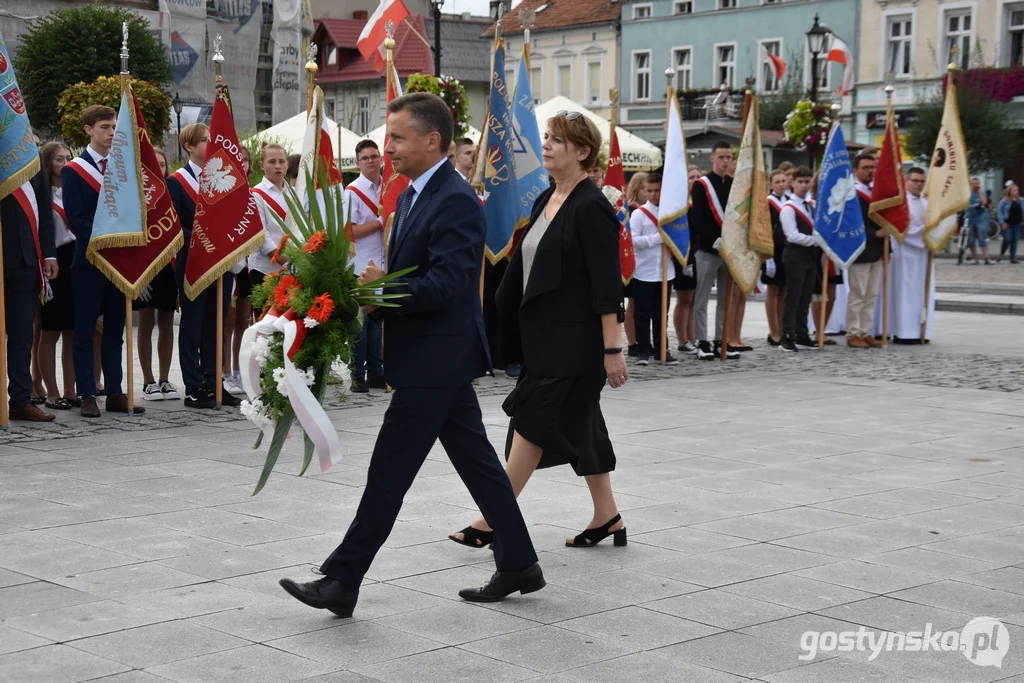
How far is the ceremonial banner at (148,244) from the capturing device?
9.92 m

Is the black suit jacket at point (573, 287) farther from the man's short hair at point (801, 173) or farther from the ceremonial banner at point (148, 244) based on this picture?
the man's short hair at point (801, 173)

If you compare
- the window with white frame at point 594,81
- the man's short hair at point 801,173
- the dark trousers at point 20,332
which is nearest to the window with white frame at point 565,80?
the window with white frame at point 594,81

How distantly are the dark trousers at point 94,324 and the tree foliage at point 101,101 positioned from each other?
15.6 metres

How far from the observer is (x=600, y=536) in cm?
621

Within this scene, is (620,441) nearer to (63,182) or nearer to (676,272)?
(63,182)

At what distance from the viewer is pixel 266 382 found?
5000 millimetres

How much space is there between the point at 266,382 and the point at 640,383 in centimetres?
777

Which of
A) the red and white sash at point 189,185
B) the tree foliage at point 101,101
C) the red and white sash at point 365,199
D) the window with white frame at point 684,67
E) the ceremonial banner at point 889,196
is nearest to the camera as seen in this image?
the red and white sash at point 189,185

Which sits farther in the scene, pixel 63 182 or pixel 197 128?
pixel 197 128

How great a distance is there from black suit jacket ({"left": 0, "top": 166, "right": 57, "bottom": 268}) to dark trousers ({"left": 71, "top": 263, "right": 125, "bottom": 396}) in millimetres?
330

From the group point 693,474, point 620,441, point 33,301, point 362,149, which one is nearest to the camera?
point 693,474

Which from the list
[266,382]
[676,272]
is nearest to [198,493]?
[266,382]

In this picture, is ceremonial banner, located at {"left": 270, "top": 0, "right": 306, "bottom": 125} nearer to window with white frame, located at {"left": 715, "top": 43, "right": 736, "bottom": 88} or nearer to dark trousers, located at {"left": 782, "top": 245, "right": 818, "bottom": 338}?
window with white frame, located at {"left": 715, "top": 43, "right": 736, "bottom": 88}

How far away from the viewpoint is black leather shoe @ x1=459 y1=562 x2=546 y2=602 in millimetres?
5312
